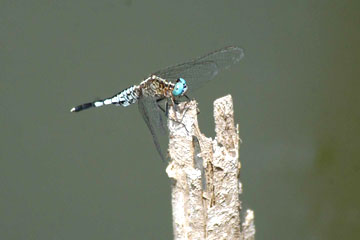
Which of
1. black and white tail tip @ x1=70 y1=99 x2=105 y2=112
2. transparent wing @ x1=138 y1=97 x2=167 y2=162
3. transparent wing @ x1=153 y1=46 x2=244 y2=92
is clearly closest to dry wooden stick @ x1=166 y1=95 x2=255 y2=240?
transparent wing @ x1=138 y1=97 x2=167 y2=162

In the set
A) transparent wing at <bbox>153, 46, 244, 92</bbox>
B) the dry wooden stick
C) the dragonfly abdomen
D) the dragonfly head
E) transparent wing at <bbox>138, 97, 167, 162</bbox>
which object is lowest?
the dry wooden stick

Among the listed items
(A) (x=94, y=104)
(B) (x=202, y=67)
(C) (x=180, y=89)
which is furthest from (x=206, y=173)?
(A) (x=94, y=104)

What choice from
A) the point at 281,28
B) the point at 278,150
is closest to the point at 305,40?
the point at 281,28

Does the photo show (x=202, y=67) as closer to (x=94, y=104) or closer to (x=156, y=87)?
(x=156, y=87)

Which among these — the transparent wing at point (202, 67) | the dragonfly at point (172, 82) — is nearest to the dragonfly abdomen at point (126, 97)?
the dragonfly at point (172, 82)

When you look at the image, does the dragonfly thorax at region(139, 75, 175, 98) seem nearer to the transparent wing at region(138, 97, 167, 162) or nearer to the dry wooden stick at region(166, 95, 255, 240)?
the transparent wing at region(138, 97, 167, 162)

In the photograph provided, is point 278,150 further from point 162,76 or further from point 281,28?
point 162,76

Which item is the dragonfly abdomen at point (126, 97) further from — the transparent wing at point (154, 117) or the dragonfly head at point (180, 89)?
the dragonfly head at point (180, 89)

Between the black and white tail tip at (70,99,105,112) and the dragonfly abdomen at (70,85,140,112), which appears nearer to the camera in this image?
the dragonfly abdomen at (70,85,140,112)
